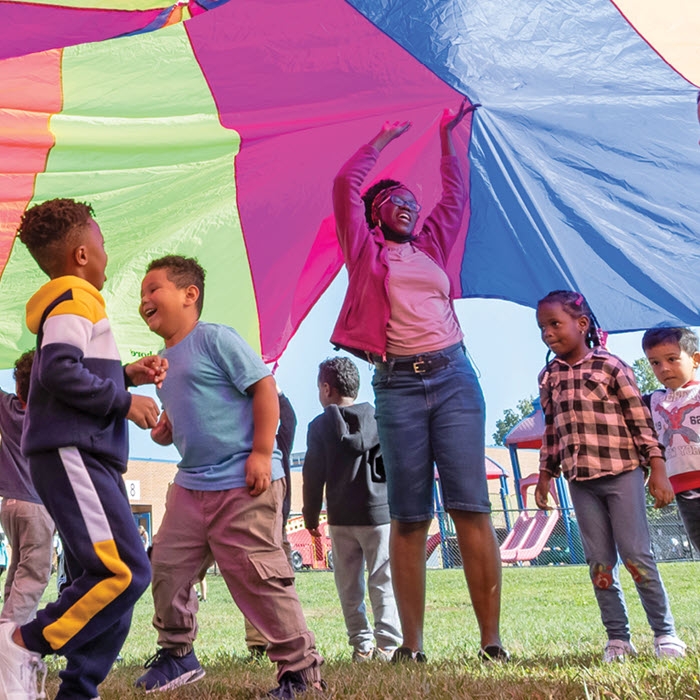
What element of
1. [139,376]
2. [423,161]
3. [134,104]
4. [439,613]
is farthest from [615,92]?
[439,613]

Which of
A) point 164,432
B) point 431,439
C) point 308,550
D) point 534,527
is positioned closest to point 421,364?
point 431,439

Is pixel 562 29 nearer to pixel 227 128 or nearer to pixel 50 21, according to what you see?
pixel 227 128

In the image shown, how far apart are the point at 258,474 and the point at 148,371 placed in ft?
1.31

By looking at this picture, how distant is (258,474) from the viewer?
7.13 feet

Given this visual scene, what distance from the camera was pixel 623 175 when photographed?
11.0ft

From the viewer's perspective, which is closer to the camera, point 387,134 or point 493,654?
point 493,654

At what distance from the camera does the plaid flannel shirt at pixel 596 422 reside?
283 cm

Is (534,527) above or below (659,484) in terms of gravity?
below

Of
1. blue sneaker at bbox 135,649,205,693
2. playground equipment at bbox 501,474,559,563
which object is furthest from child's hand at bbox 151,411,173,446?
playground equipment at bbox 501,474,559,563

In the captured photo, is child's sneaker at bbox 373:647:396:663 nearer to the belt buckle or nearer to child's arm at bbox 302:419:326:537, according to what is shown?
child's arm at bbox 302:419:326:537

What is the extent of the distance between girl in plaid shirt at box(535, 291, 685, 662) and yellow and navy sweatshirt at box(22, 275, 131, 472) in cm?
162

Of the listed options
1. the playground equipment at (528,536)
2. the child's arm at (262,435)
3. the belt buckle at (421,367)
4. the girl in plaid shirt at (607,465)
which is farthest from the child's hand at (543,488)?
the playground equipment at (528,536)

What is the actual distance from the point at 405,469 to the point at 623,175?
1.60 metres

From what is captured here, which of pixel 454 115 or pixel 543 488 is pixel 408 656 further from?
pixel 454 115
